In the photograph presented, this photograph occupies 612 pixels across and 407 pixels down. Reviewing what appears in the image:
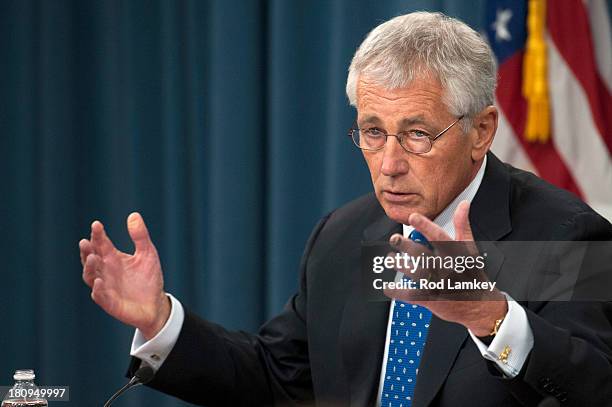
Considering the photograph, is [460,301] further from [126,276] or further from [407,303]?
[126,276]

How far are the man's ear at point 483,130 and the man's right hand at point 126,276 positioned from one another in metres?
0.78

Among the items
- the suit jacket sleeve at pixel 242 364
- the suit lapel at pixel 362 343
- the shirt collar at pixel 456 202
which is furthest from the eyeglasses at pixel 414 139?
the suit jacket sleeve at pixel 242 364

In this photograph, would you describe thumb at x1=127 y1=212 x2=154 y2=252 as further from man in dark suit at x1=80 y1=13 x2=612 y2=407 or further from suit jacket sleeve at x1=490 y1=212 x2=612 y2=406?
suit jacket sleeve at x1=490 y1=212 x2=612 y2=406

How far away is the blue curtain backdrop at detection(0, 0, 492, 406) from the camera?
4055mm

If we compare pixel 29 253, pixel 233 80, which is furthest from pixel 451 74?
pixel 29 253

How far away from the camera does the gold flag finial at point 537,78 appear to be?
336 cm

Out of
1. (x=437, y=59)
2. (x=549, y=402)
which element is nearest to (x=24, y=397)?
(x=549, y=402)

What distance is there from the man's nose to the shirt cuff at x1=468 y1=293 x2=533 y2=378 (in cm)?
47

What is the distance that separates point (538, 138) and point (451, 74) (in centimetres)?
124

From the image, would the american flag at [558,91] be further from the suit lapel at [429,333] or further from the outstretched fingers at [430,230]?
the outstretched fingers at [430,230]

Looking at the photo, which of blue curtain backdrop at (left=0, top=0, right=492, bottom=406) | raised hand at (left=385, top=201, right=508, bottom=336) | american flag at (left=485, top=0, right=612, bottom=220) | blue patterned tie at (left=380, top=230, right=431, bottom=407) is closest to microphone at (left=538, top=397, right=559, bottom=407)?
raised hand at (left=385, top=201, right=508, bottom=336)

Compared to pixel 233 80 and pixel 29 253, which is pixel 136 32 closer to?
pixel 233 80

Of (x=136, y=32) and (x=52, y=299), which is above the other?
(x=136, y=32)

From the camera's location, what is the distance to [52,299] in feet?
14.2
